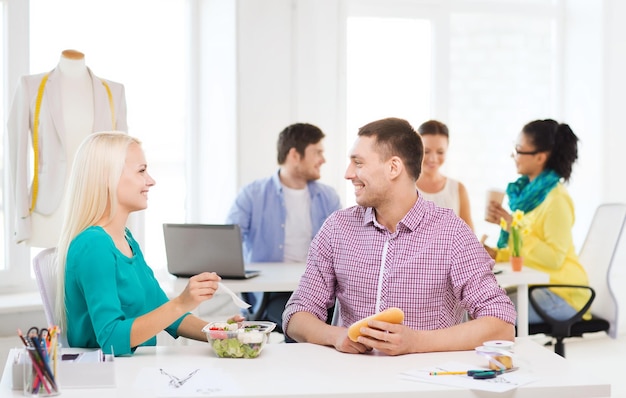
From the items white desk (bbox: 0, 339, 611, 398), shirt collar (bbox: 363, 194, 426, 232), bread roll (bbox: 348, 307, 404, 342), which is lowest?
white desk (bbox: 0, 339, 611, 398)

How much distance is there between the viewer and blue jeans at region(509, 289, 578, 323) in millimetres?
4117

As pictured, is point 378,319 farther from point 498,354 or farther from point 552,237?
point 552,237

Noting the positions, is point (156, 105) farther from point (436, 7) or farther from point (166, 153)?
point (436, 7)

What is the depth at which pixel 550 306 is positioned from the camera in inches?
163

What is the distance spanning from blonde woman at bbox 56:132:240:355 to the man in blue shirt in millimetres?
2067

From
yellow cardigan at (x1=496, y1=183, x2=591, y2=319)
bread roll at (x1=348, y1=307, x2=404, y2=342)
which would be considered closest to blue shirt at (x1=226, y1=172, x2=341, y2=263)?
yellow cardigan at (x1=496, y1=183, x2=591, y2=319)

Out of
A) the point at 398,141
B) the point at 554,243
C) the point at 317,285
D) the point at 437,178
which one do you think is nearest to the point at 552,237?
the point at 554,243

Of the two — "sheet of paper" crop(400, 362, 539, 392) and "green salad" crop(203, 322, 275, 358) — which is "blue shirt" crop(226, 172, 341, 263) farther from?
"sheet of paper" crop(400, 362, 539, 392)

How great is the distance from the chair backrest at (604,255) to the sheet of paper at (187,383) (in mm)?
2626

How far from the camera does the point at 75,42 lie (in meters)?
5.13

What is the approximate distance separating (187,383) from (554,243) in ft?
9.14

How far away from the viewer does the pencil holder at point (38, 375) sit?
1851mm

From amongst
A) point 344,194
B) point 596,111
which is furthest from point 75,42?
point 596,111

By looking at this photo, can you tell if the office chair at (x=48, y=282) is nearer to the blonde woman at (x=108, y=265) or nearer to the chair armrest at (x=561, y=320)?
the blonde woman at (x=108, y=265)
